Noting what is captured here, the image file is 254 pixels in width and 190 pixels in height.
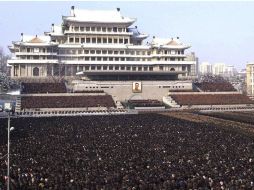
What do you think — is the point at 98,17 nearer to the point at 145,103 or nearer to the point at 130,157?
the point at 145,103

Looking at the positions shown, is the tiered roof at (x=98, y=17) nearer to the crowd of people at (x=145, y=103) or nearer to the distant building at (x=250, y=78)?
the crowd of people at (x=145, y=103)

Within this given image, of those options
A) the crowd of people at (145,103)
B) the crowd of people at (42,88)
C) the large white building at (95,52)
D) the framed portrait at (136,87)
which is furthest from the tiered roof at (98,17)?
the crowd of people at (145,103)

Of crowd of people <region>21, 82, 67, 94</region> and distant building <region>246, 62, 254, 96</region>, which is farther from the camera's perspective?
distant building <region>246, 62, 254, 96</region>

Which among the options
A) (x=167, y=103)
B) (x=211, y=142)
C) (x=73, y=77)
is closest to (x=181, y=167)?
(x=211, y=142)

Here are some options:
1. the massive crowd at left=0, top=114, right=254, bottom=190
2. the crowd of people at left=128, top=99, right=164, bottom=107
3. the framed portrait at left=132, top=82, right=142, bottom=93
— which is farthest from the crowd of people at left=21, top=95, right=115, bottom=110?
the massive crowd at left=0, top=114, right=254, bottom=190

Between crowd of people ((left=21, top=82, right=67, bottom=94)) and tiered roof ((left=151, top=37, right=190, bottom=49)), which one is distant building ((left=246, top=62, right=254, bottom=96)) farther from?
crowd of people ((left=21, top=82, right=67, bottom=94))

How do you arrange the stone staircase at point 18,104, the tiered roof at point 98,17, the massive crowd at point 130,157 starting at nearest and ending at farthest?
the massive crowd at point 130,157 < the stone staircase at point 18,104 < the tiered roof at point 98,17
